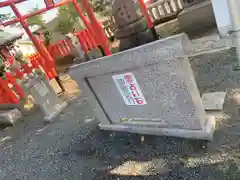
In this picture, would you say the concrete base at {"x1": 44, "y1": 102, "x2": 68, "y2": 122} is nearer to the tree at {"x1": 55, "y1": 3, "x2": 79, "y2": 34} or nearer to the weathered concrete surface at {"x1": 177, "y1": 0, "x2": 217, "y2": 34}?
the weathered concrete surface at {"x1": 177, "y1": 0, "x2": 217, "y2": 34}

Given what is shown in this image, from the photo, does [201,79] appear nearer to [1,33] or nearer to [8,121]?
[8,121]

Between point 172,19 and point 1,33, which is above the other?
point 1,33

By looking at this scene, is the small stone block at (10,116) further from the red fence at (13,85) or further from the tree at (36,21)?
the tree at (36,21)

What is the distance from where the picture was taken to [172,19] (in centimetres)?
1141

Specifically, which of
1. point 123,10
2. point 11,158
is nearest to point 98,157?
point 11,158

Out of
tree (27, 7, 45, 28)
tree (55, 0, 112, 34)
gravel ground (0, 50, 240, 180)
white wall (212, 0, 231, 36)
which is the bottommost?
gravel ground (0, 50, 240, 180)

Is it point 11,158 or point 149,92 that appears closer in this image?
point 149,92

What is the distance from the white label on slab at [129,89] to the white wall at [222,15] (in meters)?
→ 3.51

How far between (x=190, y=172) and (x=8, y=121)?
6683 millimetres

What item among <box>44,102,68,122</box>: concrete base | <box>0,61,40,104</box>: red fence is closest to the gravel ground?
<box>44,102,68,122</box>: concrete base

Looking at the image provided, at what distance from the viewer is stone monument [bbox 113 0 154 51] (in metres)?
5.31

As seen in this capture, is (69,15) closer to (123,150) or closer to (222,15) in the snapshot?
(222,15)

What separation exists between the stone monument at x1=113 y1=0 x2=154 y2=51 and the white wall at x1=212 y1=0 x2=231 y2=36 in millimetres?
1879

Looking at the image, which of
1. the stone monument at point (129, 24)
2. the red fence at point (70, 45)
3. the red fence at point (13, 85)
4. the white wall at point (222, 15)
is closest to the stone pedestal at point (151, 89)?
the stone monument at point (129, 24)
